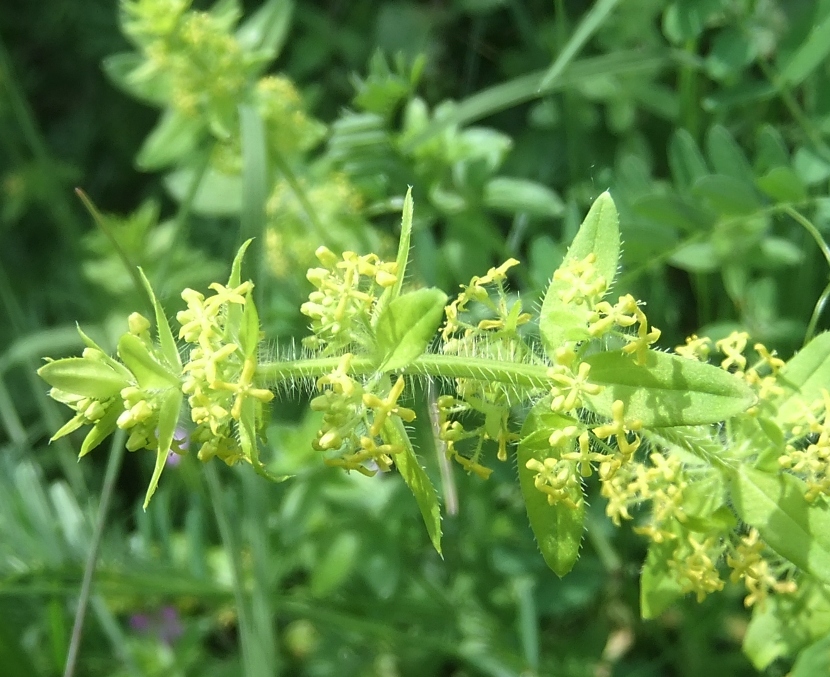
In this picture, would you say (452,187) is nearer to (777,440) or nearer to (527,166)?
(527,166)

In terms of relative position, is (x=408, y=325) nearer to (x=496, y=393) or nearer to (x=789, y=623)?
(x=496, y=393)

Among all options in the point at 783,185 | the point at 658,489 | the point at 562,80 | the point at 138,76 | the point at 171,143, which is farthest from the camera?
the point at 171,143

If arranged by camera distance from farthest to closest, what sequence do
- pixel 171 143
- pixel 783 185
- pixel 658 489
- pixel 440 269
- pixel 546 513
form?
pixel 171 143, pixel 440 269, pixel 783 185, pixel 658 489, pixel 546 513

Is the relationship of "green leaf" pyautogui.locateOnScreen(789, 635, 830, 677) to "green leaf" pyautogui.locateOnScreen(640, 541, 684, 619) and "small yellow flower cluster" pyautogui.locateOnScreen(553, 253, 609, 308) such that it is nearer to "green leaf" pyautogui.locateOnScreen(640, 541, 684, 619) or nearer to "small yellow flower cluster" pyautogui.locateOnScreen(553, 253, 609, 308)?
"green leaf" pyautogui.locateOnScreen(640, 541, 684, 619)

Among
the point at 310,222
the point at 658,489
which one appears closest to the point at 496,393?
the point at 658,489

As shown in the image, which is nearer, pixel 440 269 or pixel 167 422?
pixel 167 422

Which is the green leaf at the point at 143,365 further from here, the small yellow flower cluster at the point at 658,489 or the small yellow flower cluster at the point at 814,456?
the small yellow flower cluster at the point at 814,456

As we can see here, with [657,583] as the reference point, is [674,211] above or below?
above
